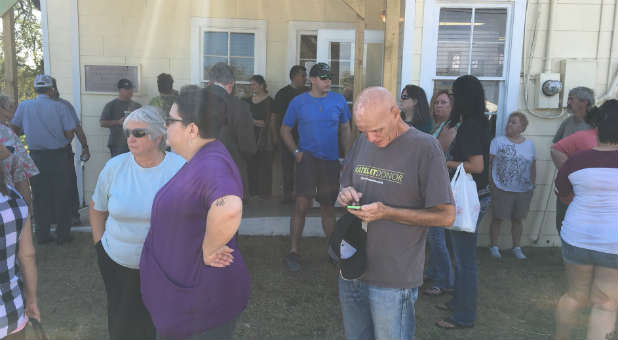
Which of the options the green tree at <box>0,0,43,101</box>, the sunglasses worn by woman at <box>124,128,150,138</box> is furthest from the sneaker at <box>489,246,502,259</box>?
the green tree at <box>0,0,43,101</box>

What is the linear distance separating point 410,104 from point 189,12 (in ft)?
13.1

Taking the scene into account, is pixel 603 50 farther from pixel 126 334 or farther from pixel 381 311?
pixel 126 334

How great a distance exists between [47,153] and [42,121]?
1.20 ft

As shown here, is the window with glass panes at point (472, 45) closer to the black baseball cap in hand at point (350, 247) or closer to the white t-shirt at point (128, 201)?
the black baseball cap in hand at point (350, 247)

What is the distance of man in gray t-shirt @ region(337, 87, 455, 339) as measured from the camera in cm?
192

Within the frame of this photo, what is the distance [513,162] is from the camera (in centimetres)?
481

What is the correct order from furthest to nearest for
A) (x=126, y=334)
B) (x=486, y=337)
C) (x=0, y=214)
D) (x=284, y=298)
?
(x=284, y=298)
(x=486, y=337)
(x=126, y=334)
(x=0, y=214)

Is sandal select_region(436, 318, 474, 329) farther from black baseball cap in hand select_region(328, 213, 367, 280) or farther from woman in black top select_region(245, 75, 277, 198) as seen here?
woman in black top select_region(245, 75, 277, 198)

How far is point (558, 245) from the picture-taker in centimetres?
522

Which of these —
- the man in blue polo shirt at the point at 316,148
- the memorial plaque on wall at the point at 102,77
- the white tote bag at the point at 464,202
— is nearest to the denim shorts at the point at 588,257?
the white tote bag at the point at 464,202

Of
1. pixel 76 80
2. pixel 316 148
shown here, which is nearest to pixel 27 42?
pixel 76 80

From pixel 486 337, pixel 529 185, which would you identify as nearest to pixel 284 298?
pixel 486 337

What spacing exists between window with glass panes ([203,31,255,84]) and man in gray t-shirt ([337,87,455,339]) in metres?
4.92

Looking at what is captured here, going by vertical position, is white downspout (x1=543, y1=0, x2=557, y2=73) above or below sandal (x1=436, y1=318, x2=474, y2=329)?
above
